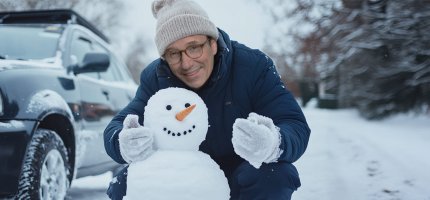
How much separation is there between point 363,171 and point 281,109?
3.04m

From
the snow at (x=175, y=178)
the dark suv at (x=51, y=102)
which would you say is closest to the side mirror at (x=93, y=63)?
the dark suv at (x=51, y=102)

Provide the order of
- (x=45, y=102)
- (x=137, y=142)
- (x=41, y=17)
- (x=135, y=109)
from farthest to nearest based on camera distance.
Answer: (x=41, y=17), (x=45, y=102), (x=135, y=109), (x=137, y=142)

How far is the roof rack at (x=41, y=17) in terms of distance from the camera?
174 inches

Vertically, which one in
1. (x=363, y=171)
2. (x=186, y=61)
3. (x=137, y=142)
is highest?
(x=186, y=61)

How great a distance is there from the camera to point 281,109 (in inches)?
88.5

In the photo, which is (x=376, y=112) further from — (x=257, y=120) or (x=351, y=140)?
(x=257, y=120)

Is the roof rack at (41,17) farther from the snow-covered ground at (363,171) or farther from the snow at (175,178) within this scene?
the snow at (175,178)

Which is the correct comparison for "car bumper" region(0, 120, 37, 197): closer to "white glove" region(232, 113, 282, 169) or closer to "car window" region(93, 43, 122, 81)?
"white glove" region(232, 113, 282, 169)

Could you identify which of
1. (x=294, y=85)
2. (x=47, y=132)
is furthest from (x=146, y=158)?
(x=294, y=85)

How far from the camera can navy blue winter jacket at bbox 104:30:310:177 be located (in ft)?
7.43

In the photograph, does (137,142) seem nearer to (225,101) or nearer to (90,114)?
(225,101)

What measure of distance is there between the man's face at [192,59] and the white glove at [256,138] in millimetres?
511

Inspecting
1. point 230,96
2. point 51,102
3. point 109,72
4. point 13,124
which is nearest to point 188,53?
point 230,96

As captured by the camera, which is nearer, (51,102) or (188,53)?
(188,53)
